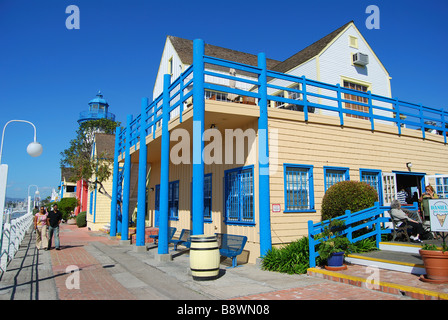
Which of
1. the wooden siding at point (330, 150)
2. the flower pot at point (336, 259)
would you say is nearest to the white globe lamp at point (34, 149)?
the wooden siding at point (330, 150)

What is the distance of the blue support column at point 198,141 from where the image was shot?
7887 millimetres

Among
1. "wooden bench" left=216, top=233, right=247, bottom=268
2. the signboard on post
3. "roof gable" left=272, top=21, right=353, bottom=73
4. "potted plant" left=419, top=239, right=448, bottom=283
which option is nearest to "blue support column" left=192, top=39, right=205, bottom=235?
"wooden bench" left=216, top=233, right=247, bottom=268

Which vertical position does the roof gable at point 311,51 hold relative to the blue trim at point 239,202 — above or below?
above

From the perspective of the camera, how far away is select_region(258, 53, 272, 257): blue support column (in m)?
8.70

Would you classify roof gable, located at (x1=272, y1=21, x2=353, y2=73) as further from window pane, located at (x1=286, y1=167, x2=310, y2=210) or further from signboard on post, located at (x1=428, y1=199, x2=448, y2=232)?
signboard on post, located at (x1=428, y1=199, x2=448, y2=232)

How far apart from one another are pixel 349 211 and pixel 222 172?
4.46m

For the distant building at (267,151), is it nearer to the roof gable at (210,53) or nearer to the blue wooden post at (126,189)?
the blue wooden post at (126,189)

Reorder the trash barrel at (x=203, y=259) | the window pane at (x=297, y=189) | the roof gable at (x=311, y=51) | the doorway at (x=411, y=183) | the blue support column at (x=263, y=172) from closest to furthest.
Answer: the trash barrel at (x=203, y=259)
the blue support column at (x=263, y=172)
the window pane at (x=297, y=189)
the doorway at (x=411, y=183)
the roof gable at (x=311, y=51)

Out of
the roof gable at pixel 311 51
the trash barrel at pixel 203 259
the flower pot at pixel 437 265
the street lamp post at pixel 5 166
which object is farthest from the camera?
the roof gable at pixel 311 51

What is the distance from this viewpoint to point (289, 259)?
8188mm

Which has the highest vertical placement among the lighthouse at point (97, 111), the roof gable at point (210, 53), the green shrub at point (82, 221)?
the lighthouse at point (97, 111)

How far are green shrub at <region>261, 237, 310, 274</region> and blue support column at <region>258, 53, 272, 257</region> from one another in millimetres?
352

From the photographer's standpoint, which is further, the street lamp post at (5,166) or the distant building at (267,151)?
the distant building at (267,151)

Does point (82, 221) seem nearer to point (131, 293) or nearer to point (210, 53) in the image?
point (210, 53)
